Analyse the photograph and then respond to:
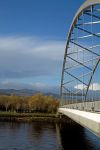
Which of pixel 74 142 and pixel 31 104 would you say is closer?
pixel 74 142

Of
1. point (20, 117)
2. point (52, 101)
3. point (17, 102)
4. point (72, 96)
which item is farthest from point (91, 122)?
point (17, 102)

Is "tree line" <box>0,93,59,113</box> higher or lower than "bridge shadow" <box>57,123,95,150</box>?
higher

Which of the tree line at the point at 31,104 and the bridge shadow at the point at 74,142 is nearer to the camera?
the bridge shadow at the point at 74,142

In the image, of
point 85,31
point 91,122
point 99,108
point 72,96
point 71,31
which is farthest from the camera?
point 72,96

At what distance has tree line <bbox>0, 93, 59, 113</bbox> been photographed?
14198 centimetres

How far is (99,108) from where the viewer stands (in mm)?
26188

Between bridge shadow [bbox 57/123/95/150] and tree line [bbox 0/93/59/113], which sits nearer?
bridge shadow [bbox 57/123/95/150]

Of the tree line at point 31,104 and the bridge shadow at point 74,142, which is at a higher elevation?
the tree line at point 31,104

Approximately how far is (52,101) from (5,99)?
886 inches

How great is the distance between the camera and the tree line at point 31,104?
142 m

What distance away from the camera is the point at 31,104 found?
148875mm

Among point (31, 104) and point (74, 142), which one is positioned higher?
point (31, 104)

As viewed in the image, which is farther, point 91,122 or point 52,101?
point 52,101

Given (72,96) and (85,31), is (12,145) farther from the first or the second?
(72,96)
